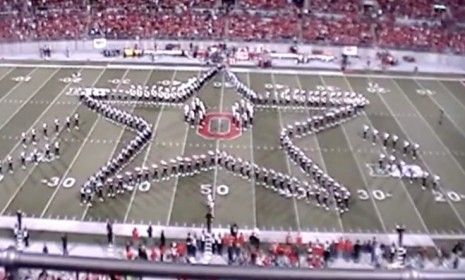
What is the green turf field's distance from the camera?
23594 millimetres

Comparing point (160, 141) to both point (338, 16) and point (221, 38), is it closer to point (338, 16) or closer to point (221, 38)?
point (221, 38)

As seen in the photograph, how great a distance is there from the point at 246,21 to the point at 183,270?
159 ft

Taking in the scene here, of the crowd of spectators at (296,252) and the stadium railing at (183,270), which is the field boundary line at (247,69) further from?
the stadium railing at (183,270)

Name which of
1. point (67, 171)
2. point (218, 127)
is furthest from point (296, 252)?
point (218, 127)

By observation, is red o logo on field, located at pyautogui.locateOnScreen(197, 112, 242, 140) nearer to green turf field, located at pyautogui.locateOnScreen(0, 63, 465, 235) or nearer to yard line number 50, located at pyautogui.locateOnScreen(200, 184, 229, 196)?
green turf field, located at pyautogui.locateOnScreen(0, 63, 465, 235)

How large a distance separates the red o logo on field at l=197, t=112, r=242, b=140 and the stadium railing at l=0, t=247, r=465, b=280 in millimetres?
27235

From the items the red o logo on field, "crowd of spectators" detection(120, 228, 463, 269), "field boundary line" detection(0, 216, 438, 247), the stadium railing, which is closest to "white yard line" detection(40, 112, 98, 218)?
"field boundary line" detection(0, 216, 438, 247)

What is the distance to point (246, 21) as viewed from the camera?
50781 mm

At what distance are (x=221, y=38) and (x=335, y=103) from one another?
14.7 meters

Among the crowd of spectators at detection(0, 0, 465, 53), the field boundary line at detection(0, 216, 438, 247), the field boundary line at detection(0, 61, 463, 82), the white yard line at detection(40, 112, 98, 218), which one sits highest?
the field boundary line at detection(0, 216, 438, 247)

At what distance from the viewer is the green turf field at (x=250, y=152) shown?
929 inches

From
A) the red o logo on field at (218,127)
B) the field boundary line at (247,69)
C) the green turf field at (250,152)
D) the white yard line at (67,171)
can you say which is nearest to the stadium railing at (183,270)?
the green turf field at (250,152)

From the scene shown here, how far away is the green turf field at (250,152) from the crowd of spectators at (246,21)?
717cm

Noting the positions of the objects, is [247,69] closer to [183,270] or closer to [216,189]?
[216,189]
